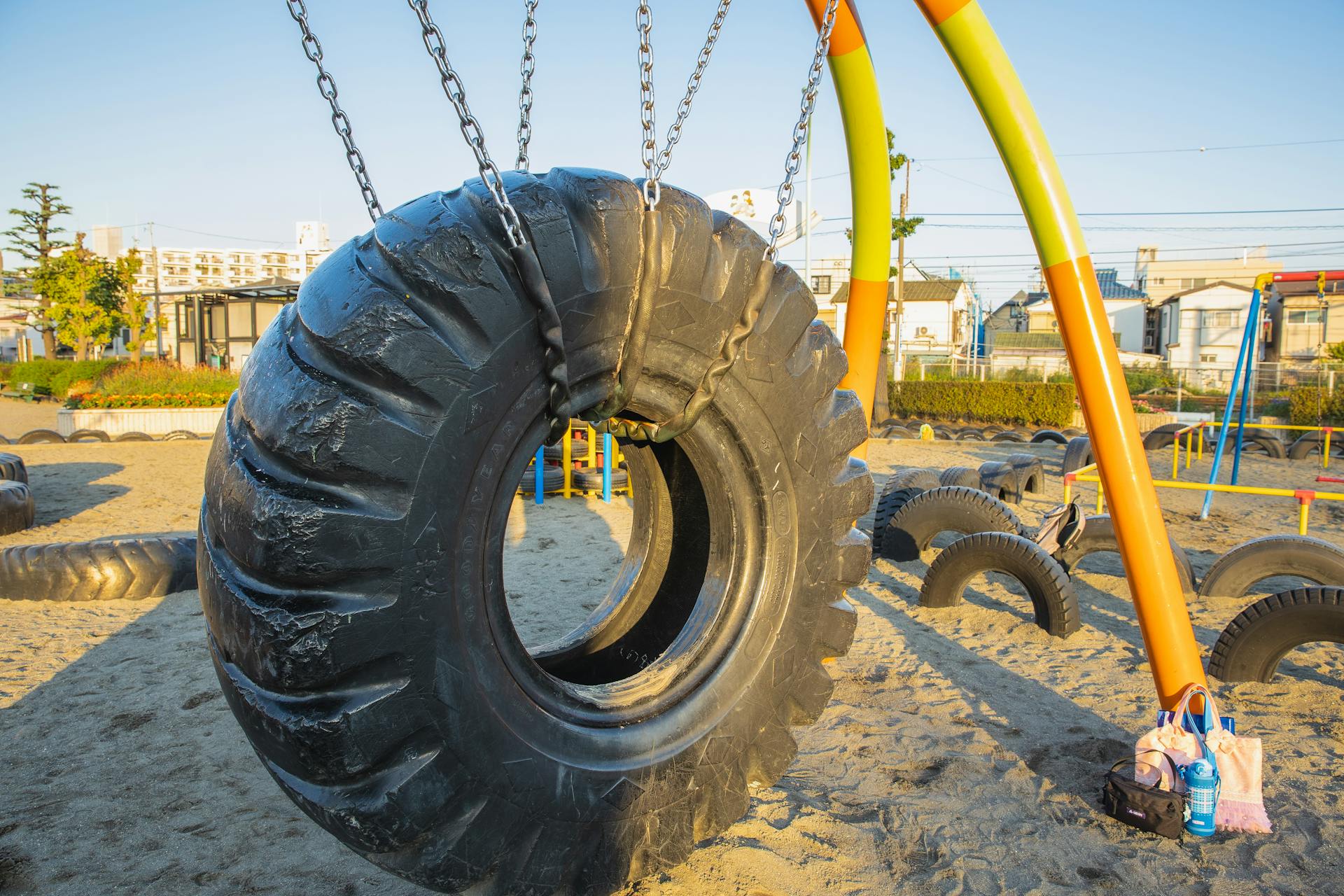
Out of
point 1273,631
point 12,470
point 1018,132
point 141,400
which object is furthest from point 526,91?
point 141,400

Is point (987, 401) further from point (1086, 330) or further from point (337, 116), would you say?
point (337, 116)

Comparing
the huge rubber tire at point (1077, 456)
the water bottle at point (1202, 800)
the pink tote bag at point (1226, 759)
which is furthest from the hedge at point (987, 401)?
the water bottle at point (1202, 800)

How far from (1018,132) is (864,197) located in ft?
4.49

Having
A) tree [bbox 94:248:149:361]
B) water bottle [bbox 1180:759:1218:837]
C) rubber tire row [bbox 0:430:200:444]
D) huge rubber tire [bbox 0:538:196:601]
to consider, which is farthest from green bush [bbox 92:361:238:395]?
water bottle [bbox 1180:759:1218:837]

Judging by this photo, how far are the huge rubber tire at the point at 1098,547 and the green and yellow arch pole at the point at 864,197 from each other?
2.60 m

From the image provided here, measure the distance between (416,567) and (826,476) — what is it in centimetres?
120

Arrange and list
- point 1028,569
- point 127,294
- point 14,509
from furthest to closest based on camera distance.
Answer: point 127,294 → point 14,509 → point 1028,569

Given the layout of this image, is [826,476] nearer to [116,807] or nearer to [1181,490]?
[116,807]

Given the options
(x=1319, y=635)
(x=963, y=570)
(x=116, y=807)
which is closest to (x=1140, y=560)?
(x=1319, y=635)

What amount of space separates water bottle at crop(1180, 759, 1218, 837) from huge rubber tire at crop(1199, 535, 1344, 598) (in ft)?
10.3

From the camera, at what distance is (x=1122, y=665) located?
15.7 ft

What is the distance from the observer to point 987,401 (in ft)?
77.0

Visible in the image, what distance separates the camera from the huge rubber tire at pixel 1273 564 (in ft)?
17.3

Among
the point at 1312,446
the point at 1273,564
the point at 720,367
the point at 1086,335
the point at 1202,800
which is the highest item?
the point at 1086,335
